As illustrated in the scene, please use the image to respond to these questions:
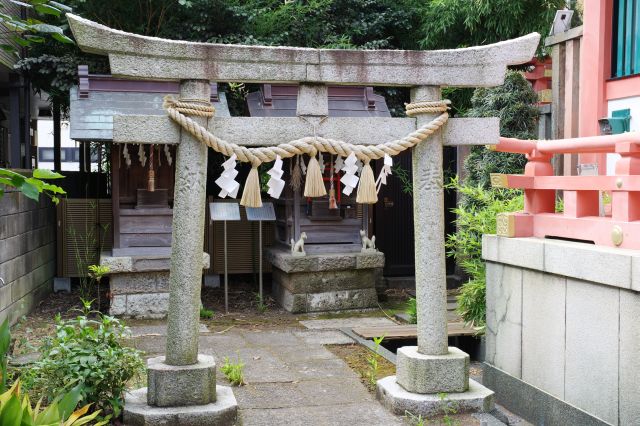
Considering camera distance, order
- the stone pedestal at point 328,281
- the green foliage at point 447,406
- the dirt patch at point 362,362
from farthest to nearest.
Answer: the stone pedestal at point 328,281
the dirt patch at point 362,362
the green foliage at point 447,406

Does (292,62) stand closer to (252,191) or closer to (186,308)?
(252,191)

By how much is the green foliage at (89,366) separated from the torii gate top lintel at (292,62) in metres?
2.01

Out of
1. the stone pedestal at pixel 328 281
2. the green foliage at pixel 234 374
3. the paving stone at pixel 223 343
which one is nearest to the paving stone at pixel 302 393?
the green foliage at pixel 234 374

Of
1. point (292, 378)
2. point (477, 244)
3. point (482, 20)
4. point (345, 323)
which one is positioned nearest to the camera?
point (292, 378)

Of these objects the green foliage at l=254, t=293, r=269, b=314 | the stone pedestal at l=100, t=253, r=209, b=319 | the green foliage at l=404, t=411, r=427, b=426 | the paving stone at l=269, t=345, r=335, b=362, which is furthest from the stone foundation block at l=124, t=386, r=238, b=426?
the green foliage at l=254, t=293, r=269, b=314

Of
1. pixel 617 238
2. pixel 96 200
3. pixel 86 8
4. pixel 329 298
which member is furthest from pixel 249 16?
pixel 617 238

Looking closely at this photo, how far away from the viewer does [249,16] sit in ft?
40.5

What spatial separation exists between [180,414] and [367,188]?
2.28m

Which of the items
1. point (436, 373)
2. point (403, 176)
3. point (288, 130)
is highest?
point (288, 130)

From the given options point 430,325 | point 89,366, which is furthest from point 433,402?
point 89,366

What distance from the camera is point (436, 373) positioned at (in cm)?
594

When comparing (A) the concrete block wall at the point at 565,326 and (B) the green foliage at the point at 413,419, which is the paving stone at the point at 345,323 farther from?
(B) the green foliage at the point at 413,419

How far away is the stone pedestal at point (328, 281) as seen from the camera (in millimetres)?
11062

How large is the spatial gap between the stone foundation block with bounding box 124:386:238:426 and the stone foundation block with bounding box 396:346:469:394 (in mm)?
1463
